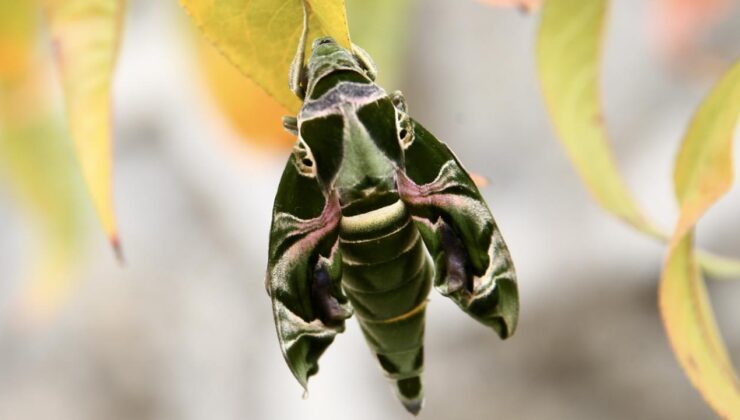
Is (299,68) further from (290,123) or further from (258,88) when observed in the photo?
(258,88)

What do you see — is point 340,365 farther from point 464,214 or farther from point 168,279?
point 464,214

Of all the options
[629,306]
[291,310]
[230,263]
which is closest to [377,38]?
[291,310]

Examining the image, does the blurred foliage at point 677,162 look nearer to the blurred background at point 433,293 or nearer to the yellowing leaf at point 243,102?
the yellowing leaf at point 243,102

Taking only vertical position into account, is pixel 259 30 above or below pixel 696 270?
above

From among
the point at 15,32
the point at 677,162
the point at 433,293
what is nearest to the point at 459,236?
the point at 677,162

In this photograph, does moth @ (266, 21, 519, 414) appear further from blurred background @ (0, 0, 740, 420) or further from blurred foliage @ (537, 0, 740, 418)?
blurred background @ (0, 0, 740, 420)

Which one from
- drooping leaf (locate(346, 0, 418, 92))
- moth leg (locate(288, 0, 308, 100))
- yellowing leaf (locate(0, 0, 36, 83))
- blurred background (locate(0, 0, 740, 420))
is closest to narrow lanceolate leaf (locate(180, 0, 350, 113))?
moth leg (locate(288, 0, 308, 100))

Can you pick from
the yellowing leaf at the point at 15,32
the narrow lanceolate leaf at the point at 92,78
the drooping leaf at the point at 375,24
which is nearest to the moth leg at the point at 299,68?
the narrow lanceolate leaf at the point at 92,78
